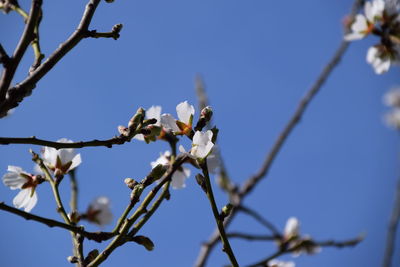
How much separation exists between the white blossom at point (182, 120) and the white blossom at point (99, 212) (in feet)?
2.48

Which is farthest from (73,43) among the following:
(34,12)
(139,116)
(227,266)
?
(227,266)

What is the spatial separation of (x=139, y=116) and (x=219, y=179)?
164cm

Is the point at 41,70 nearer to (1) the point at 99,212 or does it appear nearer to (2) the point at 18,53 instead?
(2) the point at 18,53

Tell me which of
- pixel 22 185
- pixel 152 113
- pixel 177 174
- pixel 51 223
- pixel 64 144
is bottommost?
pixel 51 223

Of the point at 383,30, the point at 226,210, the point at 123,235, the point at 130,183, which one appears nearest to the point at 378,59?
the point at 383,30

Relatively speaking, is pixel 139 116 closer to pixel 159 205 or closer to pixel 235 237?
pixel 159 205

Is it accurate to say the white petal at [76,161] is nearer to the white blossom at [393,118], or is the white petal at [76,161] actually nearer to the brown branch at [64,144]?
the brown branch at [64,144]

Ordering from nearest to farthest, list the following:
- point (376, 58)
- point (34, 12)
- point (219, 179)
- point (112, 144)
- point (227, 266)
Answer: point (34, 12) → point (112, 144) → point (227, 266) → point (376, 58) → point (219, 179)

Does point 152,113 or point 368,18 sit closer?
point 152,113

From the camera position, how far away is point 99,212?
1.92 metres

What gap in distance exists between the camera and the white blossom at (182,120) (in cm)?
133

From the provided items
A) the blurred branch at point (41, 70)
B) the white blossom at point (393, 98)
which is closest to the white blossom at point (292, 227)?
the blurred branch at point (41, 70)

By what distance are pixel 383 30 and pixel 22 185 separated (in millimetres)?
1976

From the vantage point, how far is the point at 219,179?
2.81 m
